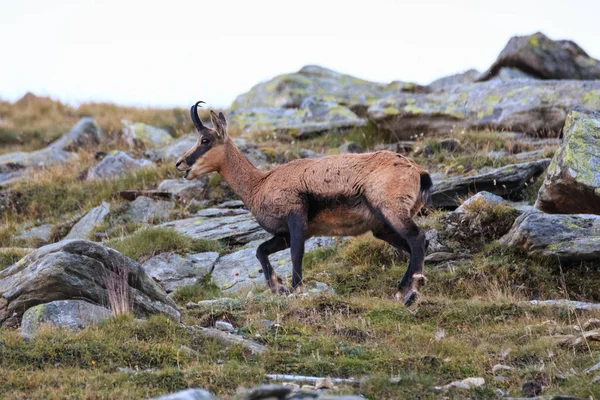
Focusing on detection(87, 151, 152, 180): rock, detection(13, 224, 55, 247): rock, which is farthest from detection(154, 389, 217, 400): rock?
detection(87, 151, 152, 180): rock

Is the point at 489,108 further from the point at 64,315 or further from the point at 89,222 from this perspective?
the point at 64,315

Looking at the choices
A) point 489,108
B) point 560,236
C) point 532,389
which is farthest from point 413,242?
point 489,108

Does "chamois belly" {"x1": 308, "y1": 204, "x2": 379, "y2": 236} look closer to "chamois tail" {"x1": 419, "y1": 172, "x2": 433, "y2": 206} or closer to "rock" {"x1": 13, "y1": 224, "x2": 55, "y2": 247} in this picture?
"chamois tail" {"x1": 419, "y1": 172, "x2": 433, "y2": 206}

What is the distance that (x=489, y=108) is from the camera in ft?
64.7

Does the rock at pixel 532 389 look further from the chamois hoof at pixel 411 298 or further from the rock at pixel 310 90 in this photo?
the rock at pixel 310 90

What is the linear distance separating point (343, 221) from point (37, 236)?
25.5 feet

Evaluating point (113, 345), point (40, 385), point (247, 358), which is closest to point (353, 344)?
point (247, 358)

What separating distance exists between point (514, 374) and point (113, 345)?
140 inches

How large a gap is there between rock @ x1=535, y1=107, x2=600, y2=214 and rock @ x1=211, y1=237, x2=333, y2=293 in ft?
11.8

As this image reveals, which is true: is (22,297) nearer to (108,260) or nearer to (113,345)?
(108,260)

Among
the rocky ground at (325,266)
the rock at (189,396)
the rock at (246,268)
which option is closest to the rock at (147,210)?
the rocky ground at (325,266)

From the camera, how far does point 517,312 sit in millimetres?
9305

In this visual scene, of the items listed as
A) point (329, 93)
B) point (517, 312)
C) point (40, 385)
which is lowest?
point (517, 312)

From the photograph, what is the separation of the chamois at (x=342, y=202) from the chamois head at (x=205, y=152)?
0.54 m
